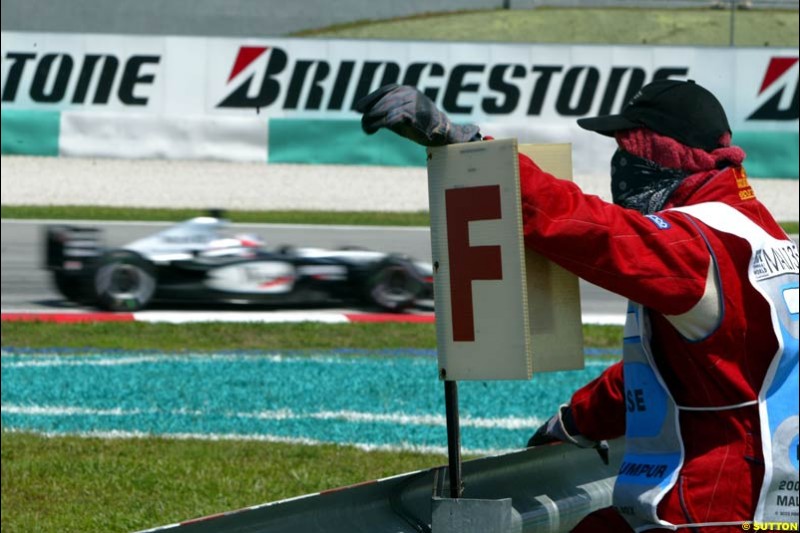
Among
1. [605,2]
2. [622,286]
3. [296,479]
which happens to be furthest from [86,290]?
[605,2]

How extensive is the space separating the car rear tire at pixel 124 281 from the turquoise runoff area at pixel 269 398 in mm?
2071

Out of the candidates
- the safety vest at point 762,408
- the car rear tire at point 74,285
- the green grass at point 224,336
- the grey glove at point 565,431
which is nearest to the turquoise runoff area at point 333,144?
the car rear tire at point 74,285

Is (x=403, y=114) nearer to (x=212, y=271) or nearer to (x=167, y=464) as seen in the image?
(x=167, y=464)

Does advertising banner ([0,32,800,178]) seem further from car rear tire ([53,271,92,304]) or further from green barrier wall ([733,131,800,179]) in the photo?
car rear tire ([53,271,92,304])

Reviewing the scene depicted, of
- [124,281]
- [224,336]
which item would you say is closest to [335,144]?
[124,281]

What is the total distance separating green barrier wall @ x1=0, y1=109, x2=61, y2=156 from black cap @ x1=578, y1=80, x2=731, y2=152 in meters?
20.3

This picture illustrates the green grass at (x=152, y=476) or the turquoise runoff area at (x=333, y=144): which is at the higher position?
the turquoise runoff area at (x=333, y=144)

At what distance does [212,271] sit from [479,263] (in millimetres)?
9890

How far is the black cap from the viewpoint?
279 centimetres

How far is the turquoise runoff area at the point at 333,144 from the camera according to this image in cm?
2197

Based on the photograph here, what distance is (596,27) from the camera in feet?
128

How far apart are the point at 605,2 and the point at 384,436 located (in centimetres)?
3476

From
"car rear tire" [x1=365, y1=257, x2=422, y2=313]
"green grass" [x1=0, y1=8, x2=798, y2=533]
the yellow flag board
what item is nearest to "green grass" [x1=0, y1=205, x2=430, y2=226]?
"car rear tire" [x1=365, y1=257, x2=422, y2=313]

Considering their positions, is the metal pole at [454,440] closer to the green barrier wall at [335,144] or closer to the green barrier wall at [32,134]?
the green barrier wall at [335,144]
